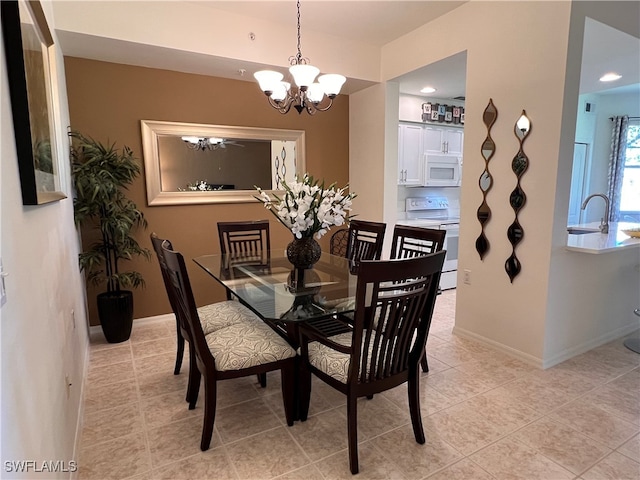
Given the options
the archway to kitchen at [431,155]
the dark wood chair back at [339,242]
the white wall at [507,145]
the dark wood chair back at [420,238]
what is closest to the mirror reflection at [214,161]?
the dark wood chair back at [339,242]

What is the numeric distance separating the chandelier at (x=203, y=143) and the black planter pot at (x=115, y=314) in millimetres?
1527

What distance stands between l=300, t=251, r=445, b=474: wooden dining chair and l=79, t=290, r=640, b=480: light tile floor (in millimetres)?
200

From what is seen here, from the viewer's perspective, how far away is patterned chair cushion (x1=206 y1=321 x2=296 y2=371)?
6.22 feet

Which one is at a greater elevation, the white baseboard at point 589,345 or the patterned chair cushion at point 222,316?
the patterned chair cushion at point 222,316

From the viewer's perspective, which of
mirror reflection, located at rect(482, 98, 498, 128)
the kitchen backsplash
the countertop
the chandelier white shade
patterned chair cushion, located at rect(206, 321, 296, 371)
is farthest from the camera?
the kitchen backsplash

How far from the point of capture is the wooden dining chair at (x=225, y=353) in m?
1.79

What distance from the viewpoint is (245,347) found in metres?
1.96

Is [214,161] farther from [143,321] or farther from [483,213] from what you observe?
[483,213]

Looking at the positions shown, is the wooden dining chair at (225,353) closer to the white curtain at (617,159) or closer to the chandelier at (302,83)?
the chandelier at (302,83)

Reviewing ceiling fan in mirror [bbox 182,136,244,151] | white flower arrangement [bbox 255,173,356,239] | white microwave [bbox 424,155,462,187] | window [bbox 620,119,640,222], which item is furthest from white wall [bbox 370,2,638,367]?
window [bbox 620,119,640,222]

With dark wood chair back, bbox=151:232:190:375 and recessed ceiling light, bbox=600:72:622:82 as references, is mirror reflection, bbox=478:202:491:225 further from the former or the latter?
recessed ceiling light, bbox=600:72:622:82

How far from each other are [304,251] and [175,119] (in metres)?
2.04

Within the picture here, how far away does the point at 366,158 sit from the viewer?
431 centimetres

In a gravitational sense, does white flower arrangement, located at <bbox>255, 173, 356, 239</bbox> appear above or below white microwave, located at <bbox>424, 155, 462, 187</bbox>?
below
